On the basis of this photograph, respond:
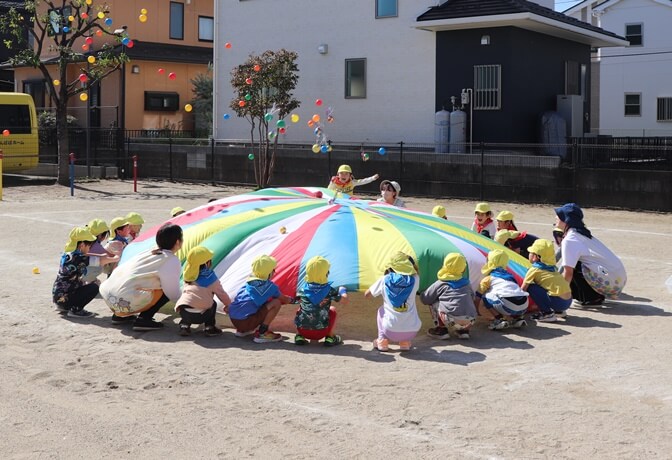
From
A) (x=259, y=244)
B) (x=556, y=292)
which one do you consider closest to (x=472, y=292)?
(x=556, y=292)

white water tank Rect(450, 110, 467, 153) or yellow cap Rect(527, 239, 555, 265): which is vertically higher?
white water tank Rect(450, 110, 467, 153)

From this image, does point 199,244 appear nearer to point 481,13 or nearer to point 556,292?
point 556,292

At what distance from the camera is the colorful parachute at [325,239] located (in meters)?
9.48

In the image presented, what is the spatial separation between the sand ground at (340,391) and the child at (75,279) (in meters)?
0.24

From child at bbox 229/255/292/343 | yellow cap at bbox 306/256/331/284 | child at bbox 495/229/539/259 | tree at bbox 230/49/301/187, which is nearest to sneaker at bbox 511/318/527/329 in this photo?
yellow cap at bbox 306/256/331/284

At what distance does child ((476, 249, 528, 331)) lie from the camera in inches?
356

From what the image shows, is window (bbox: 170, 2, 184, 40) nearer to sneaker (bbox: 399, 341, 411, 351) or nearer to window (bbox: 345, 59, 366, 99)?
window (bbox: 345, 59, 366, 99)

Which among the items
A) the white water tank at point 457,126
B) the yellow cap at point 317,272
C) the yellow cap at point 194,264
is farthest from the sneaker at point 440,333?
the white water tank at point 457,126

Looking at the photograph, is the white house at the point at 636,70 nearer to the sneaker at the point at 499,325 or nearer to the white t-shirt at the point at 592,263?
the white t-shirt at the point at 592,263

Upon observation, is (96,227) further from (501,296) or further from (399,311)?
(501,296)

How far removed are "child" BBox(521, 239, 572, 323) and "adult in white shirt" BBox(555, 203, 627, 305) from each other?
815 mm

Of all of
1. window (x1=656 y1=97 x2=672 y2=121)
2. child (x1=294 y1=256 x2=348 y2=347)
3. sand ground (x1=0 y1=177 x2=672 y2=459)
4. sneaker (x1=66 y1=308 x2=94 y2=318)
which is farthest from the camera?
window (x1=656 y1=97 x2=672 y2=121)

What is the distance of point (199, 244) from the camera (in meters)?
10.3

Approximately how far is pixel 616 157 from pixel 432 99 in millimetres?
7452
